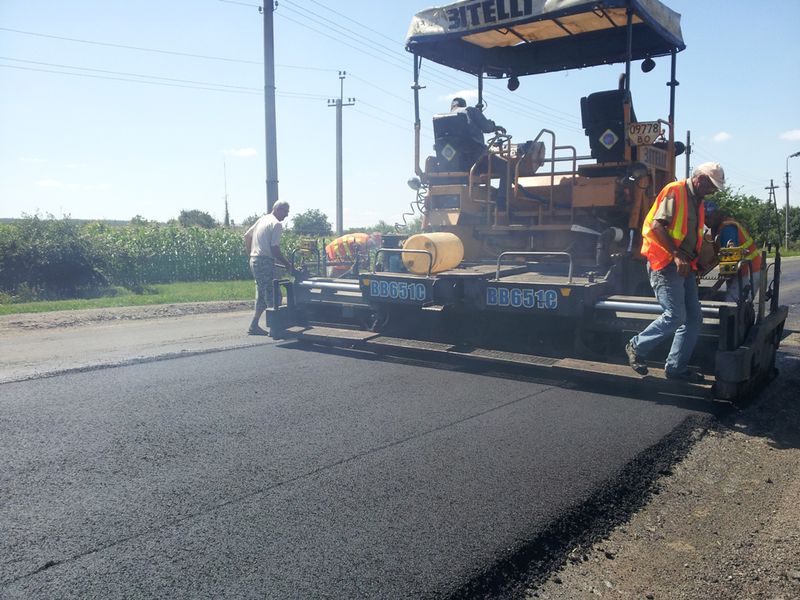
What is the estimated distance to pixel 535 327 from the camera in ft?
21.9

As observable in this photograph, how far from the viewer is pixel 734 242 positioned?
7.07m

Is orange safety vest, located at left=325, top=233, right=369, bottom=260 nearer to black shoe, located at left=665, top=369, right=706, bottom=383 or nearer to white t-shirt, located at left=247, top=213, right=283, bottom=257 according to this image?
white t-shirt, located at left=247, top=213, right=283, bottom=257

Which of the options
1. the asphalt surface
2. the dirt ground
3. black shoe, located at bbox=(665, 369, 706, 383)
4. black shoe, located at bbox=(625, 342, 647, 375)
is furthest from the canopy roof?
the dirt ground

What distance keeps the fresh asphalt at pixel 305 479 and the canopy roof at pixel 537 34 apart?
3596mm

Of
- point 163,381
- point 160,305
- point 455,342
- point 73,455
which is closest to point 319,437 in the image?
point 73,455

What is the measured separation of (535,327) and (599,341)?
630mm

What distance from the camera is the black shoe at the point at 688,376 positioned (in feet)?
17.2

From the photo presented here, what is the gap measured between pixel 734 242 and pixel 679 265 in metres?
2.27

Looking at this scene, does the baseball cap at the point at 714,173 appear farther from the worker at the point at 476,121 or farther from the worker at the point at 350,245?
the worker at the point at 350,245

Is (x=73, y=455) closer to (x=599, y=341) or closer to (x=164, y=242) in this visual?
(x=599, y=341)

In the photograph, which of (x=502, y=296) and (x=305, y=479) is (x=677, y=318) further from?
(x=305, y=479)

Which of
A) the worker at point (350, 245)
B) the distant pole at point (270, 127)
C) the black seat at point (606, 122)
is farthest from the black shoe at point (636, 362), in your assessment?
the distant pole at point (270, 127)

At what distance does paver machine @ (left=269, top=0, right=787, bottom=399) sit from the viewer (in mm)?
5930

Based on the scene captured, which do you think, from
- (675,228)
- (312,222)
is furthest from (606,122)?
(312,222)
